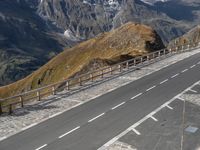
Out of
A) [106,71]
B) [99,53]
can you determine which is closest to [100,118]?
[106,71]

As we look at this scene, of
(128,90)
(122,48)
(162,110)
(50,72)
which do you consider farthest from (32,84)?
(162,110)

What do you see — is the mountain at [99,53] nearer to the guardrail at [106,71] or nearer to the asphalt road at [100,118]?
the guardrail at [106,71]

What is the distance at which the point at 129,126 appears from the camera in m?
29.2

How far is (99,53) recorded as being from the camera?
404ft

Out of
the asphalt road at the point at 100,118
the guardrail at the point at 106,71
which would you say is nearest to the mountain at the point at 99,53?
the guardrail at the point at 106,71

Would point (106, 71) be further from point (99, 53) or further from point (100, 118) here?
point (99, 53)

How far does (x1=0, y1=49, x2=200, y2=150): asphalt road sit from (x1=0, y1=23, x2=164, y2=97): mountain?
1382 inches

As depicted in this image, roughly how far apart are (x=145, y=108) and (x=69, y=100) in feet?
23.4

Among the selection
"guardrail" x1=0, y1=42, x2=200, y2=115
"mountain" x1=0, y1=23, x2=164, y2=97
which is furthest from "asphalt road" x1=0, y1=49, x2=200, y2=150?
"mountain" x1=0, y1=23, x2=164, y2=97

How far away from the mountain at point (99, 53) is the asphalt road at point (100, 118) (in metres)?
35.1

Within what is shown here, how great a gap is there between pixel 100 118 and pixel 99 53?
301ft

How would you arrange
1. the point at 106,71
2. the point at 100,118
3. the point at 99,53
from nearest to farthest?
the point at 100,118 < the point at 106,71 < the point at 99,53

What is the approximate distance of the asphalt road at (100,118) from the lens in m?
25.9

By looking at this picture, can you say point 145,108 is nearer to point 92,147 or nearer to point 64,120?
point 64,120
